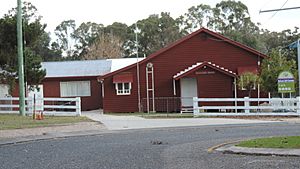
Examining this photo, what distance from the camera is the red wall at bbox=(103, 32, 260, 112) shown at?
4100 cm

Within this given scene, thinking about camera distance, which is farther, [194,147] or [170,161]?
[194,147]

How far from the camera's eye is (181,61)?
41.2 m

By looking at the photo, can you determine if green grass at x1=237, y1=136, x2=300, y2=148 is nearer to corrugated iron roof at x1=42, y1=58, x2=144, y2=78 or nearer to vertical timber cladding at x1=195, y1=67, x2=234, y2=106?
vertical timber cladding at x1=195, y1=67, x2=234, y2=106

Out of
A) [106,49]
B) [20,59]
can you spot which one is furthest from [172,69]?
[106,49]

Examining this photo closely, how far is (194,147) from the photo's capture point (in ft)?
48.5

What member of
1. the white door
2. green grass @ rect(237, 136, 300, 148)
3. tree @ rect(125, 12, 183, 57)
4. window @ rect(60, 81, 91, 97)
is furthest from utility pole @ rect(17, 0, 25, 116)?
tree @ rect(125, 12, 183, 57)

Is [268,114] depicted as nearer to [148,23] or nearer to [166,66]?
[166,66]

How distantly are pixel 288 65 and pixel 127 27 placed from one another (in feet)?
Answer: 183

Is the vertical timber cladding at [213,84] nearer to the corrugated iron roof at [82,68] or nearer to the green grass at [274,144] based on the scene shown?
the corrugated iron roof at [82,68]

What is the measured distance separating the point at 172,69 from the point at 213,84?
3455 millimetres

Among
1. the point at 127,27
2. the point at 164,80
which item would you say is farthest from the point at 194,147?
the point at 127,27

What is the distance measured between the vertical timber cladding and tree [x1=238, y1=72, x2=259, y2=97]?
5.06 ft

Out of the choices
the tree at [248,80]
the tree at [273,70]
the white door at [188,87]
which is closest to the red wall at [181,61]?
the white door at [188,87]

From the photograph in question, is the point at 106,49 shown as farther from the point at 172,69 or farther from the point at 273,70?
the point at 273,70
